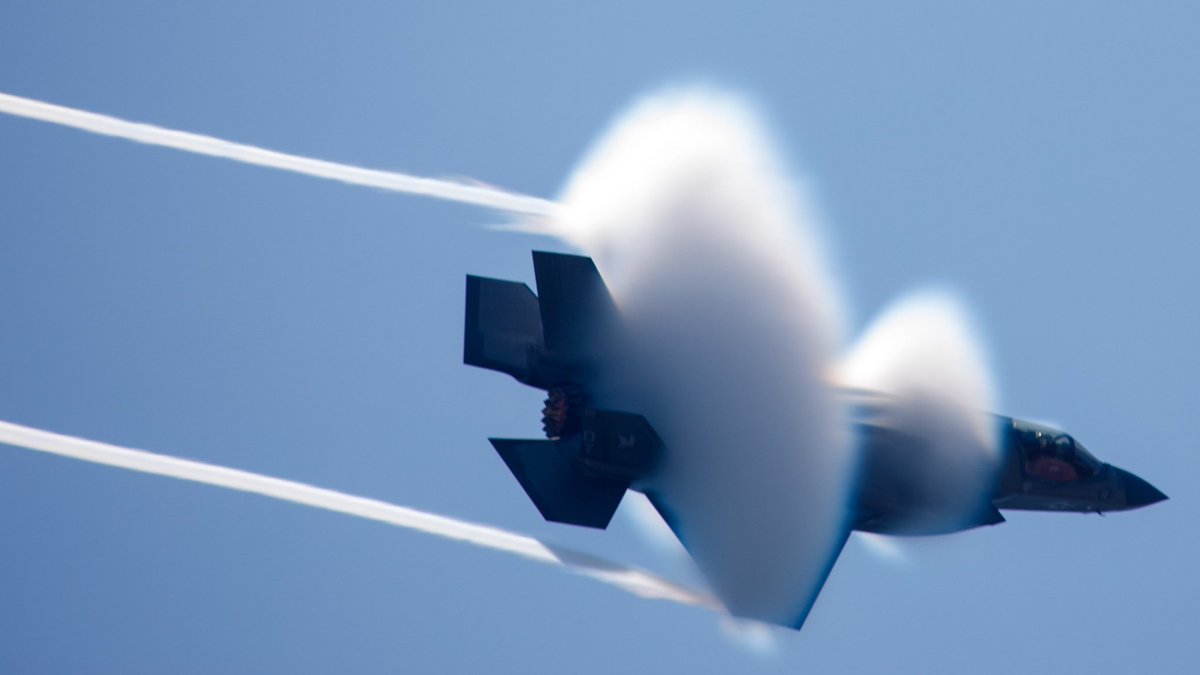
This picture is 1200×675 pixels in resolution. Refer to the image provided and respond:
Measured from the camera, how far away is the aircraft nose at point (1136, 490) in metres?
28.5

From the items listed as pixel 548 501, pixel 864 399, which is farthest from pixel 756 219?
pixel 548 501

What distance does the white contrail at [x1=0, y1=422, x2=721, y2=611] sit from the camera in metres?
26.2

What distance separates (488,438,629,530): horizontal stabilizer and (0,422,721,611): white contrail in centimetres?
90

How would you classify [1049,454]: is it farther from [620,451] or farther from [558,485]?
[558,485]

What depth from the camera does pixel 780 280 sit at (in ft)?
88.4

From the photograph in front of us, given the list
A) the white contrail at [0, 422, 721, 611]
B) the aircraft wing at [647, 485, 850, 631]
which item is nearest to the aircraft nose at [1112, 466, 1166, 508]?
the aircraft wing at [647, 485, 850, 631]

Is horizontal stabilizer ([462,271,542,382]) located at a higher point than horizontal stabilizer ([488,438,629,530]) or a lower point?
higher

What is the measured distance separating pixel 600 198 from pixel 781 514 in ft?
20.0

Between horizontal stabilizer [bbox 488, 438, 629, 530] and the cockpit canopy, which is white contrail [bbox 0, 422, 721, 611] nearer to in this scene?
horizontal stabilizer [bbox 488, 438, 629, 530]

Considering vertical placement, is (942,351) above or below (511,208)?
below

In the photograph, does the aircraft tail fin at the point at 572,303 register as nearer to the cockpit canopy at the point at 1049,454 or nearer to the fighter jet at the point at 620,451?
the fighter jet at the point at 620,451

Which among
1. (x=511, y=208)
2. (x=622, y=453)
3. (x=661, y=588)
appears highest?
(x=511, y=208)

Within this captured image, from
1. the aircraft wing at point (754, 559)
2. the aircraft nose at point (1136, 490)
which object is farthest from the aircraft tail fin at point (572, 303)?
the aircraft nose at point (1136, 490)

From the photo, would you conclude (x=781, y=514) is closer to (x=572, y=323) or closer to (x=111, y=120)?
(x=572, y=323)
